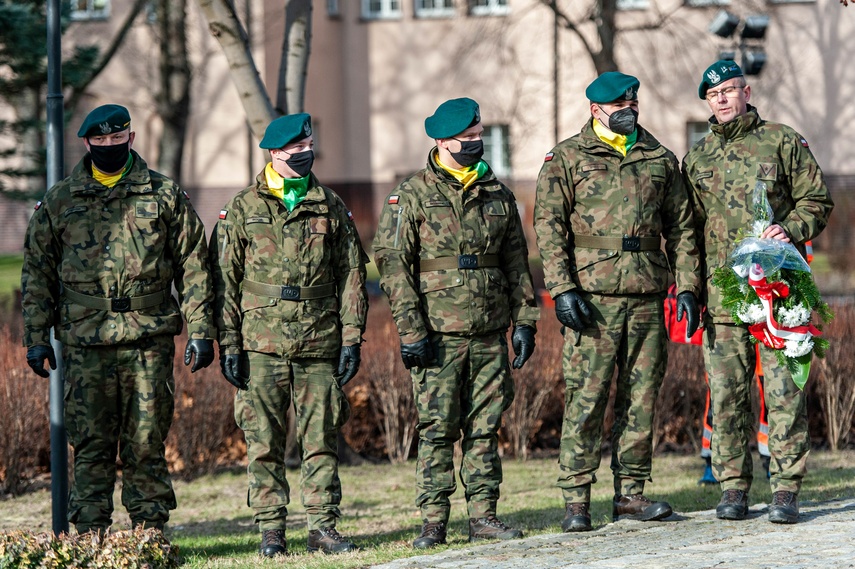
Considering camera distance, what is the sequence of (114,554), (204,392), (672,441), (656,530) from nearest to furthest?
(114,554) < (656,530) < (204,392) < (672,441)

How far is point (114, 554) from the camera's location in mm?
5336

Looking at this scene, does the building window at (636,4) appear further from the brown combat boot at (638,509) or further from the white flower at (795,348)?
the brown combat boot at (638,509)

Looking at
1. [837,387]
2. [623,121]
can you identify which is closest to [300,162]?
[623,121]

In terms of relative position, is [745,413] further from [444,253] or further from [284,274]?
[284,274]

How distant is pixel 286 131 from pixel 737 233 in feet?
7.87

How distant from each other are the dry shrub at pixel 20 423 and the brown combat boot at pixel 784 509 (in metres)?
5.51

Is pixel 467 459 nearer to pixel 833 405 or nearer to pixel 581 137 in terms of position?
pixel 581 137

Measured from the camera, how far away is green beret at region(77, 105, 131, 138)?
6.49m

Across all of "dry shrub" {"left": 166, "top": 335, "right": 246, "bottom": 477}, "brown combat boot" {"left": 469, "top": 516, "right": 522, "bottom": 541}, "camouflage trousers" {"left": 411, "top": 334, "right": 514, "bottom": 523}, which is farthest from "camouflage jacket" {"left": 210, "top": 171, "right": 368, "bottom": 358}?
"dry shrub" {"left": 166, "top": 335, "right": 246, "bottom": 477}

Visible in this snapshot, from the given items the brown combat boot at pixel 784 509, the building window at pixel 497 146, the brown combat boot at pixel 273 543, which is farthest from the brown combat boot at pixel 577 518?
the building window at pixel 497 146

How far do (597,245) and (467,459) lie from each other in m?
1.30

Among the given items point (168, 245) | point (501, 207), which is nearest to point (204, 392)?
point (168, 245)

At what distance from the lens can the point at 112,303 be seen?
6.47 m

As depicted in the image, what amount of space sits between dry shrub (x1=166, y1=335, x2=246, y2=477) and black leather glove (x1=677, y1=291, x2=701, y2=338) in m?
4.42
